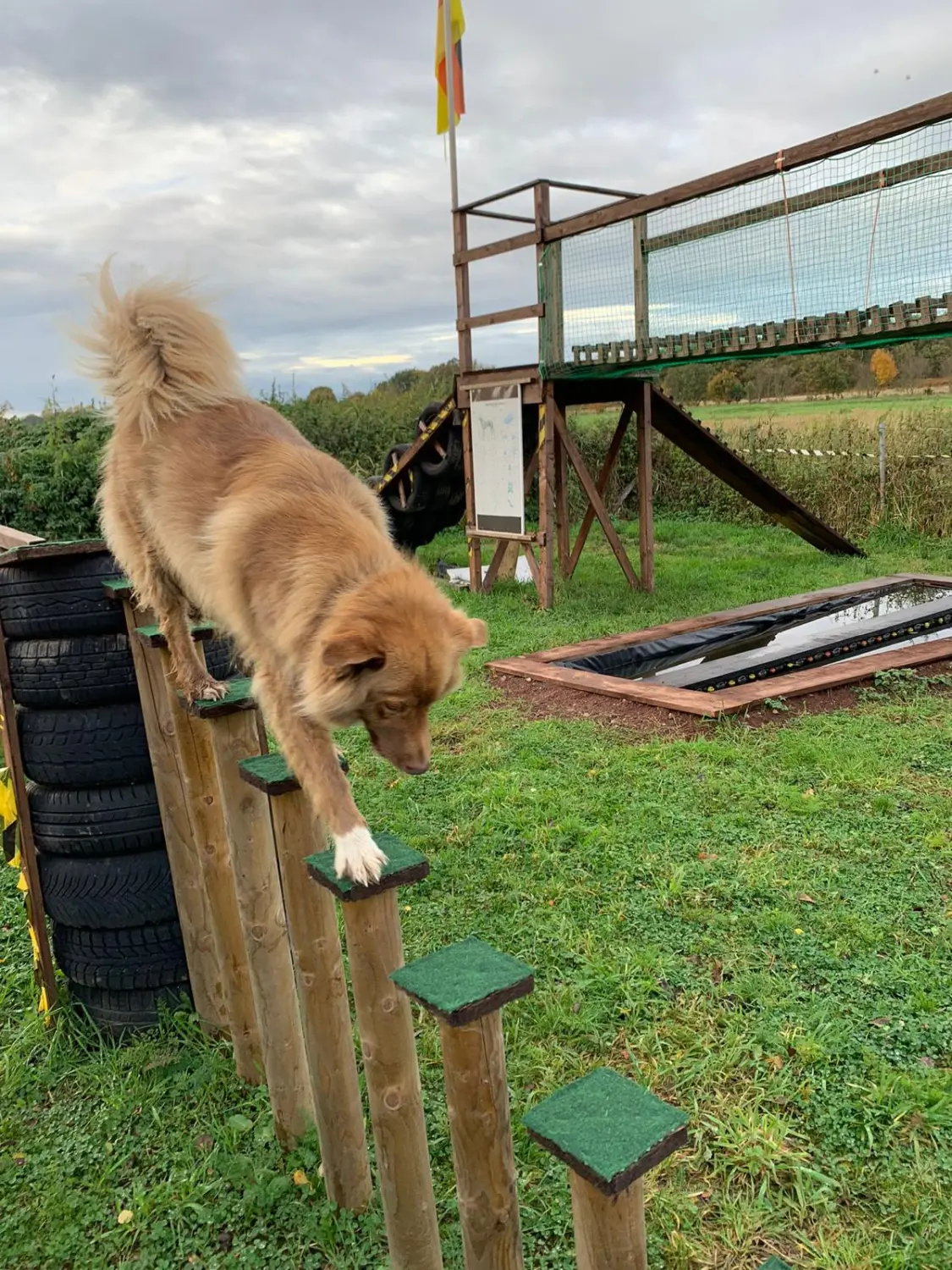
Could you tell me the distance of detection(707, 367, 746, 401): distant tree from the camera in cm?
3023

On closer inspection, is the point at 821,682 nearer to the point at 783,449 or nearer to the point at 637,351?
the point at 637,351

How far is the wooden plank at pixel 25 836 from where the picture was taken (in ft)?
9.95

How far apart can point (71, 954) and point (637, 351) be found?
7.45 meters

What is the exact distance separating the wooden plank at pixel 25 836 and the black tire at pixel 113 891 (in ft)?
0.32

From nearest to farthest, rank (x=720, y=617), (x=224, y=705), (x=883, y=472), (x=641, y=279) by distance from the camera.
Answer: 1. (x=224, y=705)
2. (x=720, y=617)
3. (x=641, y=279)
4. (x=883, y=472)

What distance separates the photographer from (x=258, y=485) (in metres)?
2.54

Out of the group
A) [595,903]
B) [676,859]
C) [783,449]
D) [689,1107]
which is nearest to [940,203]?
[676,859]

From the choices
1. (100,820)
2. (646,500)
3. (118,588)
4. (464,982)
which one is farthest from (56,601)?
(646,500)

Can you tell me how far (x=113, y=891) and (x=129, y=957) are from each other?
0.87 feet

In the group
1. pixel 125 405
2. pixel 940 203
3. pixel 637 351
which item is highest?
pixel 940 203

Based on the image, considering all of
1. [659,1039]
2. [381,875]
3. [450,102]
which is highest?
[450,102]

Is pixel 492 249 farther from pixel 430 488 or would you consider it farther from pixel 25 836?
pixel 25 836

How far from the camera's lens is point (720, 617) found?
8570mm

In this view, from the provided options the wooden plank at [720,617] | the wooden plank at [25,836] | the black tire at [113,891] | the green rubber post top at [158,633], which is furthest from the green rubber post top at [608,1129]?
the wooden plank at [720,617]
